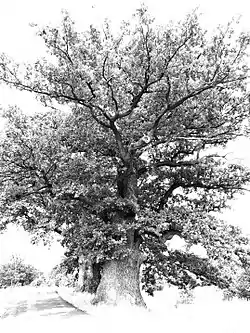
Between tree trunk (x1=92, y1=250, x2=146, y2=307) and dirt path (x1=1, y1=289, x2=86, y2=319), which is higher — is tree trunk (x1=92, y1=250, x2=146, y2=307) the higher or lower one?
the higher one

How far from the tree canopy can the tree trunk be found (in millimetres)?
99

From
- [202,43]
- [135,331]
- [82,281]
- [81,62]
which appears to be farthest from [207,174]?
[82,281]

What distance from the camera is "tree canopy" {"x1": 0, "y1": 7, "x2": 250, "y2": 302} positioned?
13227mm

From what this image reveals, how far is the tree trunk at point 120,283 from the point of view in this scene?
14.8 metres

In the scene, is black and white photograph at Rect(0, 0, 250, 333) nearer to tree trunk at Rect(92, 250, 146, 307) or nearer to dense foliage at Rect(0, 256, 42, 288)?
tree trunk at Rect(92, 250, 146, 307)

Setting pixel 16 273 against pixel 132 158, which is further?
pixel 16 273

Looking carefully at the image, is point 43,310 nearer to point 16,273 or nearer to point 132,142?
point 132,142

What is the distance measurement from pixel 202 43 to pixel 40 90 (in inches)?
261

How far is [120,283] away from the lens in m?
15.2

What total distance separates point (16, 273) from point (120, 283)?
9584cm

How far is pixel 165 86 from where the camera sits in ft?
47.4

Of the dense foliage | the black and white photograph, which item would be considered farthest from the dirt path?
the dense foliage

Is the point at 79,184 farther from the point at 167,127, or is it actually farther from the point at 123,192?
the point at 167,127

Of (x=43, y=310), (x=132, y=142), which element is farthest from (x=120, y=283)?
(x=132, y=142)
